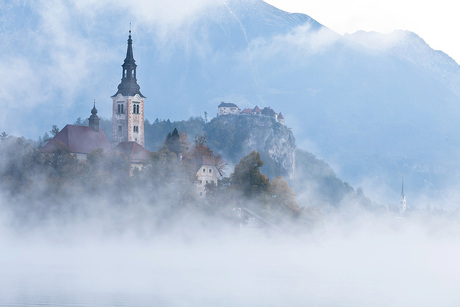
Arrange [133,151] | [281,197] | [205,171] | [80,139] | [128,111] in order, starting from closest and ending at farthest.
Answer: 1. [281,197]
2. [133,151]
3. [205,171]
4. [80,139]
5. [128,111]

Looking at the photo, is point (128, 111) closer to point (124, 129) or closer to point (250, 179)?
point (124, 129)

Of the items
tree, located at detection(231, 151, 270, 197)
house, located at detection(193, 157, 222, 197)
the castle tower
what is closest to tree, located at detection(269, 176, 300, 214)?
tree, located at detection(231, 151, 270, 197)

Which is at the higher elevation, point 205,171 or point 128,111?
point 128,111

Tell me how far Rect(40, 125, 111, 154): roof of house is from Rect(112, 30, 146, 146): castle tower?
30.3 ft

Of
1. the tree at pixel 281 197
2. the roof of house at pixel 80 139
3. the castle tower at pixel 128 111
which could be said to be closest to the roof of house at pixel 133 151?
the roof of house at pixel 80 139

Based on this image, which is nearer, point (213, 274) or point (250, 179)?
point (213, 274)

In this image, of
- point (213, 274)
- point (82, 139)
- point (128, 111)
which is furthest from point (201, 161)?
point (213, 274)

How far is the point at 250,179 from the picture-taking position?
8312 centimetres

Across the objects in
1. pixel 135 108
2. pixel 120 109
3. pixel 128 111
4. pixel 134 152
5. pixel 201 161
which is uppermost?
pixel 135 108

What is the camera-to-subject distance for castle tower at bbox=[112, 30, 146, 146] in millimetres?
118562

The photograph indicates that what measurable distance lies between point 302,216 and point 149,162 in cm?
1676

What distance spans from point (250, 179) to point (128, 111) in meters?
40.6

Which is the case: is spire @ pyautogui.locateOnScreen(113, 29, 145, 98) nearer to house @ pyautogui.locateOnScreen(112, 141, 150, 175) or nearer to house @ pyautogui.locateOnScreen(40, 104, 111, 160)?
house @ pyautogui.locateOnScreen(40, 104, 111, 160)

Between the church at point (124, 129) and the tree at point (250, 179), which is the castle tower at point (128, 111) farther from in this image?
the tree at point (250, 179)
